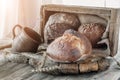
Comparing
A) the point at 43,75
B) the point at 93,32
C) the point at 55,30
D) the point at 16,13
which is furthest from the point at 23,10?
the point at 43,75

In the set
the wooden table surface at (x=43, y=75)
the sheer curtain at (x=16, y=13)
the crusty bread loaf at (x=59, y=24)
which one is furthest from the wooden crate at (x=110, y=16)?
the sheer curtain at (x=16, y=13)

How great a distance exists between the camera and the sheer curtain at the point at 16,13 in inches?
49.9

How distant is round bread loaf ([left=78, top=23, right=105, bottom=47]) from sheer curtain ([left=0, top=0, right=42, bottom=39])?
15.8 inches

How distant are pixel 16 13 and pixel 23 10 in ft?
0.17

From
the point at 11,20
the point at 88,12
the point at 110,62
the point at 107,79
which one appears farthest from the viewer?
the point at 11,20

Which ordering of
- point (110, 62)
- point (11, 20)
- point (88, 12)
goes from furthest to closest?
point (11, 20) → point (88, 12) → point (110, 62)

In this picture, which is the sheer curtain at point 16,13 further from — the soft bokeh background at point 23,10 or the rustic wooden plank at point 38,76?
the rustic wooden plank at point 38,76

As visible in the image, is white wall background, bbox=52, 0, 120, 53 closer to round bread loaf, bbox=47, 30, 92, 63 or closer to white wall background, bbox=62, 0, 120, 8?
white wall background, bbox=62, 0, 120, 8

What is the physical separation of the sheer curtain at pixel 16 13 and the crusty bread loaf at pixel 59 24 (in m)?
0.26

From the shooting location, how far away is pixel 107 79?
2.71 ft

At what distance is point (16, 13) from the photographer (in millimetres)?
1320

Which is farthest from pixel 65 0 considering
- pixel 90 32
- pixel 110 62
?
pixel 110 62

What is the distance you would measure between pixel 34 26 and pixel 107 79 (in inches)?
25.5

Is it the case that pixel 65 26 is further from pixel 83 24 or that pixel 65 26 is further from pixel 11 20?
pixel 11 20
